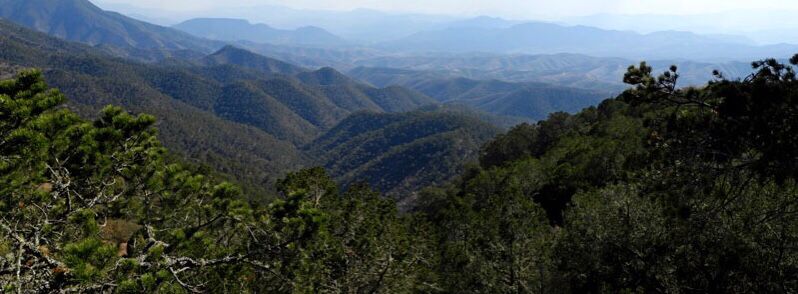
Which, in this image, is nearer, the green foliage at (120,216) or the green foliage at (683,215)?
the green foliage at (120,216)

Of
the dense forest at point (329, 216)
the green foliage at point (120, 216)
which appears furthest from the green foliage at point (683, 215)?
the green foliage at point (120, 216)

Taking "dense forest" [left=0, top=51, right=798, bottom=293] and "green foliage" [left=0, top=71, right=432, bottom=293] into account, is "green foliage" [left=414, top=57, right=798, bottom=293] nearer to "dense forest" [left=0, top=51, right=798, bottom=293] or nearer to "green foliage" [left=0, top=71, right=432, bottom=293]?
"dense forest" [left=0, top=51, right=798, bottom=293]

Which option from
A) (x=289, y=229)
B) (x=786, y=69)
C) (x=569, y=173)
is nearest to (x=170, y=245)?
(x=289, y=229)

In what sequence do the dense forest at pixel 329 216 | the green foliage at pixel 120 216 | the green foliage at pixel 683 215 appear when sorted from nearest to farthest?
the green foliage at pixel 120 216 → the dense forest at pixel 329 216 → the green foliage at pixel 683 215

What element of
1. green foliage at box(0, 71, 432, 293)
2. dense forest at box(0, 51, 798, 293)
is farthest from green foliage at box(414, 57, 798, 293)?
green foliage at box(0, 71, 432, 293)

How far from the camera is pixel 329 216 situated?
12.5m

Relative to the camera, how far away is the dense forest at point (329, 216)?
8336 mm

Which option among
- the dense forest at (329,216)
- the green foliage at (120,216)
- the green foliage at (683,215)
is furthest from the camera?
the green foliage at (683,215)

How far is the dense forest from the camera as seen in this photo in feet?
27.3

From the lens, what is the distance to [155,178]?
10453 millimetres

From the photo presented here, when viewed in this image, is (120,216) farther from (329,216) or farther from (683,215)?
(683,215)

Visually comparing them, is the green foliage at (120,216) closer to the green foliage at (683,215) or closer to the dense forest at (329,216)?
the dense forest at (329,216)

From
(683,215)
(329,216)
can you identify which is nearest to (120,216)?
(329,216)

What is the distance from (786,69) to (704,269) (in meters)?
6.23
